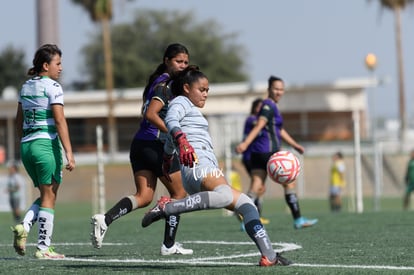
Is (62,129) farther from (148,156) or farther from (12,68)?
(12,68)

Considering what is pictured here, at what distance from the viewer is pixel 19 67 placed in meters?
88.3

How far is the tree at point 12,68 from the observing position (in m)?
87.6

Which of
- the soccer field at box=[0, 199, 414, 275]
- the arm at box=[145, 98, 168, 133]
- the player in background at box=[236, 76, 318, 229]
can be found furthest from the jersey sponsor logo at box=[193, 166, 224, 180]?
the player in background at box=[236, 76, 318, 229]

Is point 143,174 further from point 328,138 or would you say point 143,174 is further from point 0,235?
point 328,138

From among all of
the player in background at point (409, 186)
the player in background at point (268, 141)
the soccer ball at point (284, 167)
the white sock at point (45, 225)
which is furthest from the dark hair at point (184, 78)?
the player in background at point (409, 186)

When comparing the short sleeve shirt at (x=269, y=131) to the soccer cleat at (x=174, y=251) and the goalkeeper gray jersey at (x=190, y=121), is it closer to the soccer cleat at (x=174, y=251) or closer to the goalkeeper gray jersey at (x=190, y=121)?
the soccer cleat at (x=174, y=251)

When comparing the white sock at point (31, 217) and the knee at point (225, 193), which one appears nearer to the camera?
the knee at point (225, 193)

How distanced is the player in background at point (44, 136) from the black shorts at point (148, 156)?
79 centimetres

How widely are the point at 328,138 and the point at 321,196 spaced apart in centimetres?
537

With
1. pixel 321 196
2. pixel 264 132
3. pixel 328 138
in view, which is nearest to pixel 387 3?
pixel 328 138

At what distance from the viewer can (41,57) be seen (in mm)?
9680

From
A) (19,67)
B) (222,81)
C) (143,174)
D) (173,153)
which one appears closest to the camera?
(173,153)

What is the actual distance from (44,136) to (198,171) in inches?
76.3

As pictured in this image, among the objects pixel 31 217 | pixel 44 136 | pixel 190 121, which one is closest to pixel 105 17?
pixel 31 217
